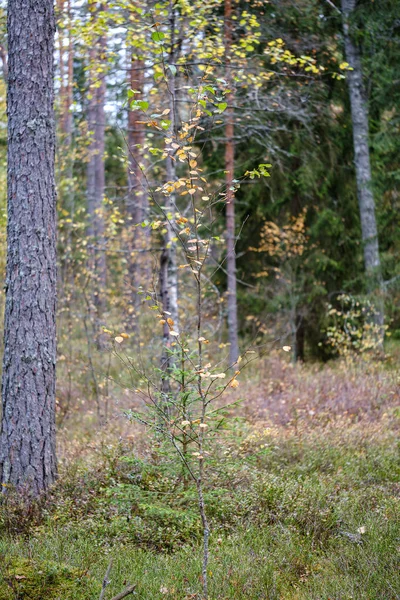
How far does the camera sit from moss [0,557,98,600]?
4262mm

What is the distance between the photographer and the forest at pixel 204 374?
475 cm

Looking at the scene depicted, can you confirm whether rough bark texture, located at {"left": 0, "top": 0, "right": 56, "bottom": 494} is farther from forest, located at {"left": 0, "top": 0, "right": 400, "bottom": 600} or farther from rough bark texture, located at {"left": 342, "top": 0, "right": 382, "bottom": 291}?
rough bark texture, located at {"left": 342, "top": 0, "right": 382, "bottom": 291}

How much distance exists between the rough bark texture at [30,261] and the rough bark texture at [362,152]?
28.2 ft

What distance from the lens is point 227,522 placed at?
5.70 meters

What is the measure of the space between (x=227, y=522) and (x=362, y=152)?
9.99 metres

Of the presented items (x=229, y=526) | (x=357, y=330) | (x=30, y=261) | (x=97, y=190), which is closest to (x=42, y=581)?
(x=229, y=526)

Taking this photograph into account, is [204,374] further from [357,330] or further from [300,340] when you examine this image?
[300,340]

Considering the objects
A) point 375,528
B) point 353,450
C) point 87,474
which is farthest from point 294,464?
point 87,474

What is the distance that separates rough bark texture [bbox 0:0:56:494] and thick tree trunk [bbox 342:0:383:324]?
858 cm

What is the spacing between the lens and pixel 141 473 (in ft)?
20.4

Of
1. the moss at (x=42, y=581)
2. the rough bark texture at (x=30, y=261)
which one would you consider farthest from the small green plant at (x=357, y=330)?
the moss at (x=42, y=581)

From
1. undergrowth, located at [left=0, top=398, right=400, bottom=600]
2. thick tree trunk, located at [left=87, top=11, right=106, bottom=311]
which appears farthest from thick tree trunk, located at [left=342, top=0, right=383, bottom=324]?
undergrowth, located at [left=0, top=398, right=400, bottom=600]

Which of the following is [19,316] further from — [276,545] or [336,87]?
[336,87]

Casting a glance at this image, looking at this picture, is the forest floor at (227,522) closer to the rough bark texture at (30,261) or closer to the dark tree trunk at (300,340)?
the rough bark texture at (30,261)
